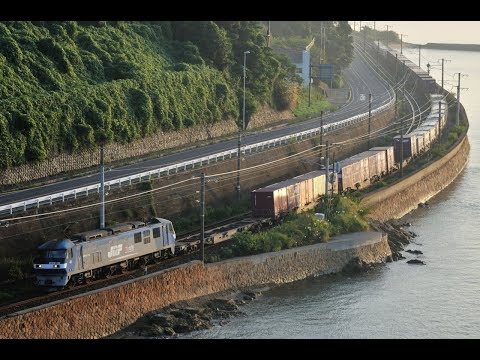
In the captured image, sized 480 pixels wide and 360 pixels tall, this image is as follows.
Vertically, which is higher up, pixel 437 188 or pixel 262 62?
pixel 262 62

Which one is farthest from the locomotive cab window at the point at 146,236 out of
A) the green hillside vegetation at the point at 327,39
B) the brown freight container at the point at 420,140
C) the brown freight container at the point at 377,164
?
the green hillside vegetation at the point at 327,39

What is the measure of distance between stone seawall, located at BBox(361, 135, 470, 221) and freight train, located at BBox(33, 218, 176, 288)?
61.7 feet

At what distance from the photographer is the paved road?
40562mm

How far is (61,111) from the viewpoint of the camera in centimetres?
4675

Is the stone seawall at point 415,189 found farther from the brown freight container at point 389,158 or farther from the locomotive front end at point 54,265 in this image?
the locomotive front end at point 54,265

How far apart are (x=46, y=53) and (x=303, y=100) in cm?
4025

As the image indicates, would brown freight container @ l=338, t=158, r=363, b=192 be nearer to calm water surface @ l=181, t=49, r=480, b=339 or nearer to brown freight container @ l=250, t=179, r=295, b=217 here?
calm water surface @ l=181, t=49, r=480, b=339

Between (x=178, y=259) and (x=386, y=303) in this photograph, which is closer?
(x=178, y=259)

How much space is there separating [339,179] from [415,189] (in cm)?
1195

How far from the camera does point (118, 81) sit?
55438 mm

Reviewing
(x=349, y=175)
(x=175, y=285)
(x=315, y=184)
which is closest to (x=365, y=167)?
(x=349, y=175)

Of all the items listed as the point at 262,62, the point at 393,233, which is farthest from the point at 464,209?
the point at 262,62

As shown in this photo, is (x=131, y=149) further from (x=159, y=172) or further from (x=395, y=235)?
(x=395, y=235)
